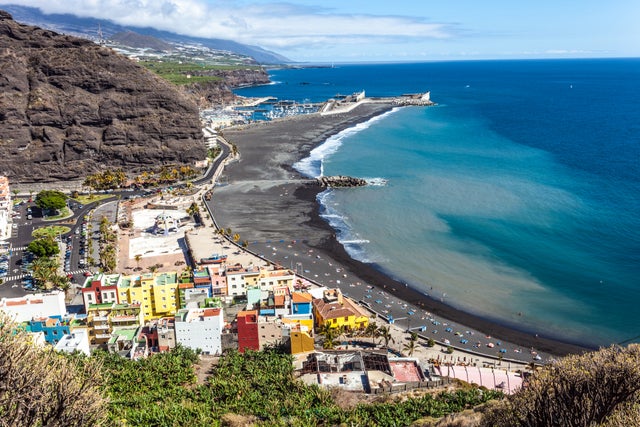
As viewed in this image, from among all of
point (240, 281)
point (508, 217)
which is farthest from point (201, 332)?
point (508, 217)

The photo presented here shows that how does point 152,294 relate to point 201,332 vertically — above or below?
above

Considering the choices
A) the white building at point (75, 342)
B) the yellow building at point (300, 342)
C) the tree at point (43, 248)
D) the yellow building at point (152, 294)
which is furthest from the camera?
the tree at point (43, 248)

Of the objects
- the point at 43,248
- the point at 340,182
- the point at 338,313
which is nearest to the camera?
the point at 338,313

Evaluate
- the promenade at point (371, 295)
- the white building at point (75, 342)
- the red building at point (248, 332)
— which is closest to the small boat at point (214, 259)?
the promenade at point (371, 295)

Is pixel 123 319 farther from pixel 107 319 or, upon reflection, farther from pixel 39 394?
pixel 39 394

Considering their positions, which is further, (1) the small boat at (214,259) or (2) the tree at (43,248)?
(2) the tree at (43,248)

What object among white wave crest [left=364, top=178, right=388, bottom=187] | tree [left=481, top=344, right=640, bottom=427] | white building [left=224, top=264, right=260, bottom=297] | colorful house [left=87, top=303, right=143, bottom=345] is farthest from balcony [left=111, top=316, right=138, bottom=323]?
white wave crest [left=364, top=178, right=388, bottom=187]

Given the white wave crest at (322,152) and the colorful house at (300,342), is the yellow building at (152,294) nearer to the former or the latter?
the colorful house at (300,342)
